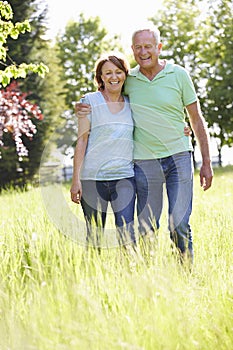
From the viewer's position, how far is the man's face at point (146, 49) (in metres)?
4.22

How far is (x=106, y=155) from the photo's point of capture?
13.5ft

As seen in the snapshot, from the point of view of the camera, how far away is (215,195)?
1000cm

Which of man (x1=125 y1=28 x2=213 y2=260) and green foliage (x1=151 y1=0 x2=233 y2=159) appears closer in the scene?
man (x1=125 y1=28 x2=213 y2=260)

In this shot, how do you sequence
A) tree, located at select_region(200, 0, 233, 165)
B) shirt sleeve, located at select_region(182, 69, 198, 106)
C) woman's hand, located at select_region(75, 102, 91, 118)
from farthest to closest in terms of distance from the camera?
tree, located at select_region(200, 0, 233, 165) < shirt sleeve, located at select_region(182, 69, 198, 106) < woman's hand, located at select_region(75, 102, 91, 118)

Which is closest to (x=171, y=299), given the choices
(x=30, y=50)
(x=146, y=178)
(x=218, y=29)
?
(x=146, y=178)

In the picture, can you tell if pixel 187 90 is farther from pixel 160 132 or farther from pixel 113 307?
pixel 113 307

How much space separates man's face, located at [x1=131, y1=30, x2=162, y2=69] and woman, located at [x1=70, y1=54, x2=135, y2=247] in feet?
0.47

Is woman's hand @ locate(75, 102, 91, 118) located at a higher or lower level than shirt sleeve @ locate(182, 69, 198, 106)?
lower

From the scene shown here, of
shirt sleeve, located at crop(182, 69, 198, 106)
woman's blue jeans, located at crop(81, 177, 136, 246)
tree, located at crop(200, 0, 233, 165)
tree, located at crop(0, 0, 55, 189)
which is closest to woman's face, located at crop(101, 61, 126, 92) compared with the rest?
shirt sleeve, located at crop(182, 69, 198, 106)

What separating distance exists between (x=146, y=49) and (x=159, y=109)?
430 millimetres

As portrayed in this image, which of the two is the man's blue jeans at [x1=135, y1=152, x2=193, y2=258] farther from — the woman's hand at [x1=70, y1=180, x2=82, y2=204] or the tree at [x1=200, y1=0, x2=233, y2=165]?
the tree at [x1=200, y1=0, x2=233, y2=165]

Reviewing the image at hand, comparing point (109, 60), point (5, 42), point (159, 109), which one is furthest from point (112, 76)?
point (5, 42)

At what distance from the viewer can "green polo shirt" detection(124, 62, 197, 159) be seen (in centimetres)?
427

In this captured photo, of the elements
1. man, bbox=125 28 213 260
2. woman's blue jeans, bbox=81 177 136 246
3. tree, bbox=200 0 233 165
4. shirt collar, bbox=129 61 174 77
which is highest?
tree, bbox=200 0 233 165
